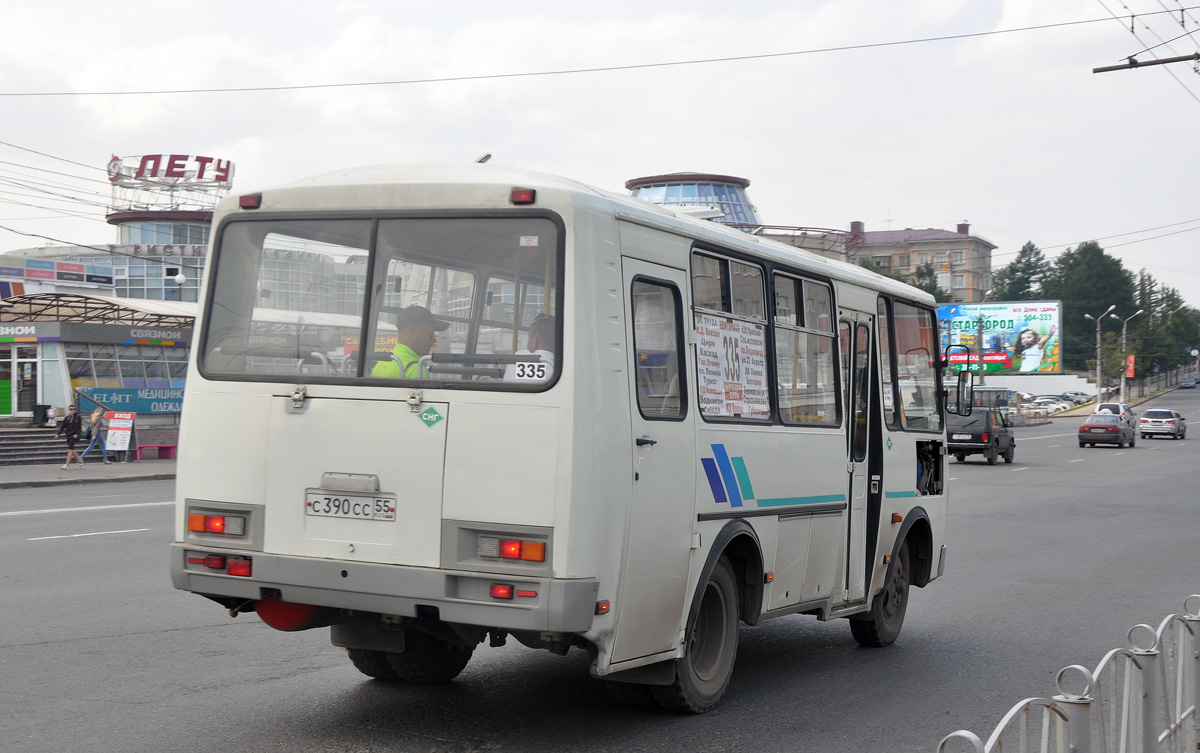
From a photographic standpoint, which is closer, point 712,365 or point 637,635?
point 637,635

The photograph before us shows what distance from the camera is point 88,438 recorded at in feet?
106

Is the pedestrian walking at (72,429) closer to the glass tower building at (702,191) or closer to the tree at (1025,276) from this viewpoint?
the glass tower building at (702,191)

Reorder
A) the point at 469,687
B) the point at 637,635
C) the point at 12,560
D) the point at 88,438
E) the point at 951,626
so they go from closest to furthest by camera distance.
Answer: the point at 637,635
the point at 469,687
the point at 951,626
the point at 12,560
the point at 88,438

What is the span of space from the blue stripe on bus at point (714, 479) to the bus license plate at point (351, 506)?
166 centimetres

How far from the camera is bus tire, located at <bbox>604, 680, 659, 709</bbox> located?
6.33 m

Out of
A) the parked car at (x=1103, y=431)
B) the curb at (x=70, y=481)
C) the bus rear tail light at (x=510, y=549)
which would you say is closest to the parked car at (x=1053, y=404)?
the parked car at (x=1103, y=431)

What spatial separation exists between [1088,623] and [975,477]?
66.8 ft

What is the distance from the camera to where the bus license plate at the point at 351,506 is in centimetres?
538

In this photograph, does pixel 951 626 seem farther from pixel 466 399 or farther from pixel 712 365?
pixel 466 399

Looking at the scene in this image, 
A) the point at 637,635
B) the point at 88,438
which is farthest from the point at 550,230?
the point at 88,438

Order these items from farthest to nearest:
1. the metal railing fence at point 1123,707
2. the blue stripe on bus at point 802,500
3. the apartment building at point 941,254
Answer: the apartment building at point 941,254, the blue stripe on bus at point 802,500, the metal railing fence at point 1123,707

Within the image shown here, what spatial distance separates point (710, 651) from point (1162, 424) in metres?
57.8

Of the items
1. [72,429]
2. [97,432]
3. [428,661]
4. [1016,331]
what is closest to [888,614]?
[428,661]

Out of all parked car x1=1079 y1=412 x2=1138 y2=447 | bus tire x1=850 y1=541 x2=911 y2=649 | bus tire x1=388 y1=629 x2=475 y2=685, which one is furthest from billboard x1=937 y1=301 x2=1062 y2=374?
bus tire x1=388 y1=629 x2=475 y2=685
